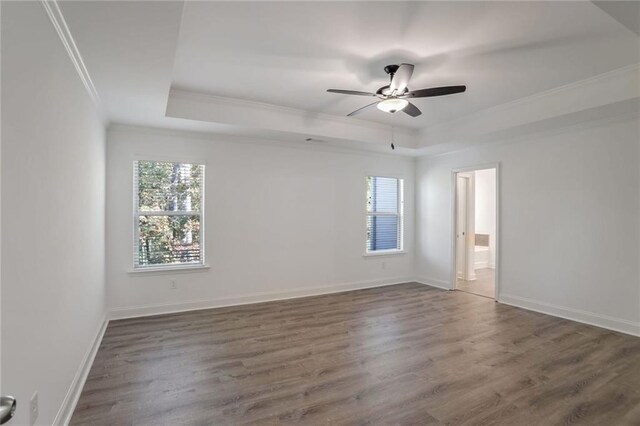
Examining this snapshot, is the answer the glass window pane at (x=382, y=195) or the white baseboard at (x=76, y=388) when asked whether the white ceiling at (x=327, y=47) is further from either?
the glass window pane at (x=382, y=195)

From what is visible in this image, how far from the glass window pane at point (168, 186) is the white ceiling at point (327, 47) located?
704 mm

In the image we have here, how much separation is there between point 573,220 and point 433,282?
261 cm

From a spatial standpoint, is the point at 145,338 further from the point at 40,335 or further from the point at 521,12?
the point at 521,12

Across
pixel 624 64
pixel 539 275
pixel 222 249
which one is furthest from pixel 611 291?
pixel 222 249

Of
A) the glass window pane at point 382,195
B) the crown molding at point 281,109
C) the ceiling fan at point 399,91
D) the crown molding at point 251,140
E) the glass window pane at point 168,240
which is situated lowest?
the glass window pane at point 168,240

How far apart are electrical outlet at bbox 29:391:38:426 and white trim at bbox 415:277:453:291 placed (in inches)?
225

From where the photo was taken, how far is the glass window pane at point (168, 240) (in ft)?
14.5

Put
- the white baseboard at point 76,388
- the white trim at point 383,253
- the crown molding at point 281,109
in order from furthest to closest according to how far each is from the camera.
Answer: the white trim at point 383,253, the crown molding at point 281,109, the white baseboard at point 76,388

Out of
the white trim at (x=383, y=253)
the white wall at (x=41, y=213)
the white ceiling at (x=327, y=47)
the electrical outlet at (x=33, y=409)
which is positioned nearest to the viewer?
the white wall at (x=41, y=213)

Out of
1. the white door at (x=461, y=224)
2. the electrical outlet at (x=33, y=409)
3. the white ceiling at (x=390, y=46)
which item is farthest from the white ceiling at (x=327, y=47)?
the white door at (x=461, y=224)

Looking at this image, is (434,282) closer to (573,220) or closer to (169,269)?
(573,220)

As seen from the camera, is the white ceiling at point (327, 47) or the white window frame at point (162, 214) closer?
the white ceiling at point (327, 47)

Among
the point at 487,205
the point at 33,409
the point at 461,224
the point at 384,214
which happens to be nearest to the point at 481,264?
the point at 487,205

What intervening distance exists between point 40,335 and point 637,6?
348 cm
